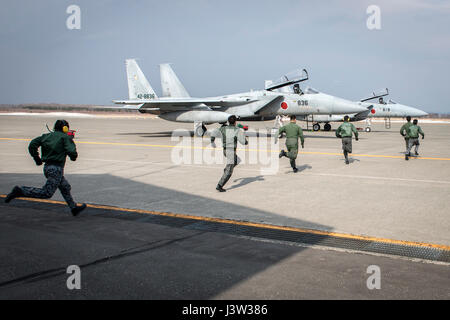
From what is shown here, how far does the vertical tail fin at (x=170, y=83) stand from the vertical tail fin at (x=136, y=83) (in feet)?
4.08

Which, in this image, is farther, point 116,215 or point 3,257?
point 116,215

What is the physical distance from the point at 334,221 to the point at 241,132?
3.39 metres

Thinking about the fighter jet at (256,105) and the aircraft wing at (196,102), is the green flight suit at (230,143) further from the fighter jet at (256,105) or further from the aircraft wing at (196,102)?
the aircraft wing at (196,102)

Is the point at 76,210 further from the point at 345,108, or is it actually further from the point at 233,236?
the point at 345,108

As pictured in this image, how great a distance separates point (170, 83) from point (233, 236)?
970 inches

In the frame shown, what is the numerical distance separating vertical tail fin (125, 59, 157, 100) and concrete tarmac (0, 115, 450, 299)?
1613cm

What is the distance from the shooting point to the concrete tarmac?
4266 millimetres

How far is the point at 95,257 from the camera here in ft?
16.8

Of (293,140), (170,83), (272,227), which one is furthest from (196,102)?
(272,227)

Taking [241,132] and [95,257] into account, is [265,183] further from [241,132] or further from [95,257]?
[95,257]

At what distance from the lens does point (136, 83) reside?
95.3ft

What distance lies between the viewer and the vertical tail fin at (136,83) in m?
28.8

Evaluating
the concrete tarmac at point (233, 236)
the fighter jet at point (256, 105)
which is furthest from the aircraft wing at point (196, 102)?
the concrete tarmac at point (233, 236)
